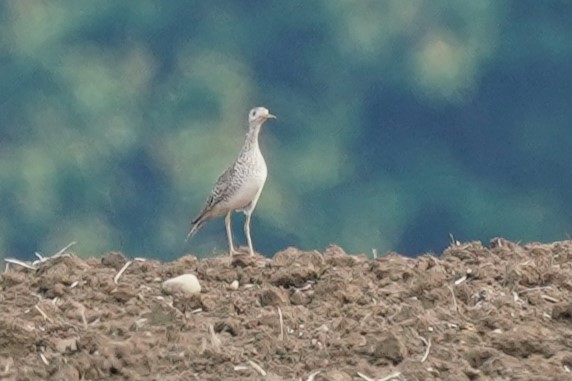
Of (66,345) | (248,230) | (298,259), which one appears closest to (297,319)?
(66,345)

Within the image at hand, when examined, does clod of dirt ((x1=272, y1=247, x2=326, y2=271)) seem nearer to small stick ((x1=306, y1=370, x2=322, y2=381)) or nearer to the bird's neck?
small stick ((x1=306, y1=370, x2=322, y2=381))

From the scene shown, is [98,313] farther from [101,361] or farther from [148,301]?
[101,361]

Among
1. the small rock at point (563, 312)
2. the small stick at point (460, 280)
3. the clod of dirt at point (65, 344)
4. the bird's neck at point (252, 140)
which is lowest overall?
the clod of dirt at point (65, 344)

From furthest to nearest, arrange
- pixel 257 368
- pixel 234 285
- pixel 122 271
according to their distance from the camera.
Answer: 1. pixel 122 271
2. pixel 234 285
3. pixel 257 368

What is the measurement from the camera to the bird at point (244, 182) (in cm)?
→ 938

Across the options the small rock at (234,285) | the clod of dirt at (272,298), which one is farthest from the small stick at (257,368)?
the small rock at (234,285)

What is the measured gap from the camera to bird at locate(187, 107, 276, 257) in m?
9.38

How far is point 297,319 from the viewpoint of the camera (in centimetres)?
609

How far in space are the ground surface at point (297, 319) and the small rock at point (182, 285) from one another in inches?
1.5

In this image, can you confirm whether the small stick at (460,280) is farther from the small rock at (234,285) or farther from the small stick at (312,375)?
the small stick at (312,375)

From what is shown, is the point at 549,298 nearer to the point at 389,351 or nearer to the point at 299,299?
the point at 299,299

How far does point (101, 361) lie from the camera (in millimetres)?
5523

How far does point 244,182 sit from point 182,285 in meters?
2.59

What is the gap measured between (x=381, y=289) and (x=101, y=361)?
1.52m
